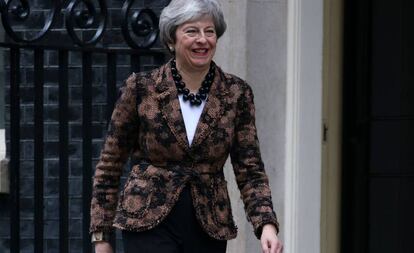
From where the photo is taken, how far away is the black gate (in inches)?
293

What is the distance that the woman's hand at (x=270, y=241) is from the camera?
6.19 metres

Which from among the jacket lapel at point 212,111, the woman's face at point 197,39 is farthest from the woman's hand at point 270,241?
the woman's face at point 197,39

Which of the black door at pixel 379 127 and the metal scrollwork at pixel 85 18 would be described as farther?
the black door at pixel 379 127

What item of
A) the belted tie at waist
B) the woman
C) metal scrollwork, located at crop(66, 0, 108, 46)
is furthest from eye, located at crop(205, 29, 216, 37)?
metal scrollwork, located at crop(66, 0, 108, 46)

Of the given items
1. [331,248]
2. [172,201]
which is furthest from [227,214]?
[331,248]

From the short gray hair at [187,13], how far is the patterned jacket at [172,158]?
6.7 inches

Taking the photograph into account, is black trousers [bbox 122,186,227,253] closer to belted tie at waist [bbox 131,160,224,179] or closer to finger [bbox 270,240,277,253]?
belted tie at waist [bbox 131,160,224,179]

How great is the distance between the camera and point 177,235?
247 inches

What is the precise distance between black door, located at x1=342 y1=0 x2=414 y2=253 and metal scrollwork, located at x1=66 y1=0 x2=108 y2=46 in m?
1.69

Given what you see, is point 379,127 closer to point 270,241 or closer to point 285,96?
point 285,96

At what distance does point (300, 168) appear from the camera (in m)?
8.36

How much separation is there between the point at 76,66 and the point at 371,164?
1757 millimetres

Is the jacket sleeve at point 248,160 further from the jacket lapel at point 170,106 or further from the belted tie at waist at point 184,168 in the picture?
the jacket lapel at point 170,106

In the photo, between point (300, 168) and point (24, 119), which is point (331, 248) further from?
point (24, 119)
